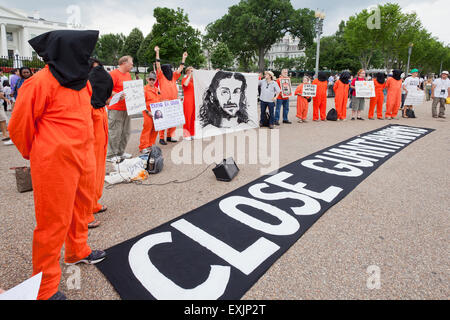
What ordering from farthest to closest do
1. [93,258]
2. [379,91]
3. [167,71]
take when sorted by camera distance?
[379,91]
[167,71]
[93,258]

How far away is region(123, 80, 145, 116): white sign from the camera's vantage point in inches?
214

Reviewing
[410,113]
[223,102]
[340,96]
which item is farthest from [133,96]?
[410,113]

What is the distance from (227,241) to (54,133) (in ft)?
6.19

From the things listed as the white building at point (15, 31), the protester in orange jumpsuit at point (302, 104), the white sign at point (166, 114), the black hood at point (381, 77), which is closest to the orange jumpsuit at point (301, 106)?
the protester in orange jumpsuit at point (302, 104)

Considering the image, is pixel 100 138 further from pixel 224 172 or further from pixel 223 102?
pixel 223 102

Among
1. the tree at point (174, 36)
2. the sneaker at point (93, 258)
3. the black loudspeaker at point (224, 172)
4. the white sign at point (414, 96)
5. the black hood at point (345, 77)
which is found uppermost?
the tree at point (174, 36)

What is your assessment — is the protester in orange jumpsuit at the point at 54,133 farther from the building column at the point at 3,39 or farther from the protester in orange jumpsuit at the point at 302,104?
the building column at the point at 3,39

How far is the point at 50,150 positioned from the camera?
6.55 ft

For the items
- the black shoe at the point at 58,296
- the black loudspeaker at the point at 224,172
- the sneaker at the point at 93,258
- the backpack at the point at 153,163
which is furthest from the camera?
the backpack at the point at 153,163

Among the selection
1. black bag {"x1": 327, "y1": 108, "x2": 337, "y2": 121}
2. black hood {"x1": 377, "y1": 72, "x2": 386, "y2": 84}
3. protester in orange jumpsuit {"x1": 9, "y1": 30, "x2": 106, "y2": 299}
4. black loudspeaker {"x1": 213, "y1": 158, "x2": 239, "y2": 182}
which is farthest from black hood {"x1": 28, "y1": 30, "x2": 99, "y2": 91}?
black hood {"x1": 377, "y1": 72, "x2": 386, "y2": 84}

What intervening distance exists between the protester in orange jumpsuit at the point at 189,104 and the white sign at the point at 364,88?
288 inches

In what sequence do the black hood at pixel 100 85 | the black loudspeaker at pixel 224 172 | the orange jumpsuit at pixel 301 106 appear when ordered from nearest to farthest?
the black hood at pixel 100 85
the black loudspeaker at pixel 224 172
the orange jumpsuit at pixel 301 106

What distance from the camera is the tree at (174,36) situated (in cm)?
4259

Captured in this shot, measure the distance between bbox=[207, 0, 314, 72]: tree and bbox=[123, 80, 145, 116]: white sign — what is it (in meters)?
46.6
